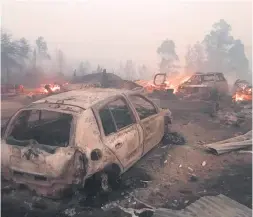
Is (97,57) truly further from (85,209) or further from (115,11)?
(85,209)

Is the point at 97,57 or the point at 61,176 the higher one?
the point at 97,57

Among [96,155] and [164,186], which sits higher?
[96,155]

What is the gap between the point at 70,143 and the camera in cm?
385

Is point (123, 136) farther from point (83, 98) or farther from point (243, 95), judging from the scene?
point (243, 95)

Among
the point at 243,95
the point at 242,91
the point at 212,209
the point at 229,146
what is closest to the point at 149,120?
the point at 212,209

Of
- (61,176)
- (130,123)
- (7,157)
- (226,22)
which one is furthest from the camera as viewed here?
(226,22)

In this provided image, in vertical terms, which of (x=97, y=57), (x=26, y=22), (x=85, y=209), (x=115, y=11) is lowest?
(x=85, y=209)

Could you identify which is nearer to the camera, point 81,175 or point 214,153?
point 81,175

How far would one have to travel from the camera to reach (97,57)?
8.16m

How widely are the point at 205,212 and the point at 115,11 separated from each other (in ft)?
18.3

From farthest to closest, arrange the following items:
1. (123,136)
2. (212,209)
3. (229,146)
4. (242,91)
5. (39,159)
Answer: (242,91)
(229,146)
(123,136)
(212,209)
(39,159)

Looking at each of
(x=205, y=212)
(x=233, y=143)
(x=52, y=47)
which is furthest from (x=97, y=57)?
(x=205, y=212)

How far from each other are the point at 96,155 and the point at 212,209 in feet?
6.27

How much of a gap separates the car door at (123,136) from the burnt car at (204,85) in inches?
264
